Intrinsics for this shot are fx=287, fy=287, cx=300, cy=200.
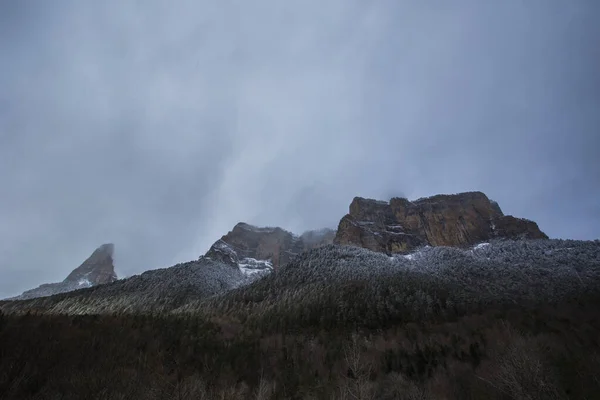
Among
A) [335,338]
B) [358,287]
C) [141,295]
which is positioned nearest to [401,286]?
[358,287]

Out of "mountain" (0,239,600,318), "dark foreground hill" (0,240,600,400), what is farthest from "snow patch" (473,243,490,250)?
"dark foreground hill" (0,240,600,400)

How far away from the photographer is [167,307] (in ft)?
350

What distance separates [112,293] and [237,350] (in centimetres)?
10618

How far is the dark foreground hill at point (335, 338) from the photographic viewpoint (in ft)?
72.4

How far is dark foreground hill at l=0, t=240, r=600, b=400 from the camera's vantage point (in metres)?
22.1

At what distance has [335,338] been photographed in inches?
2308

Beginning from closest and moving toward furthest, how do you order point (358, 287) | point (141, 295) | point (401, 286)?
1. point (401, 286)
2. point (358, 287)
3. point (141, 295)

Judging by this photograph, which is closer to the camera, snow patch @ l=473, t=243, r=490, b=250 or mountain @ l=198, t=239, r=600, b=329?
mountain @ l=198, t=239, r=600, b=329

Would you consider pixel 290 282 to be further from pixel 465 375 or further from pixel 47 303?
pixel 47 303

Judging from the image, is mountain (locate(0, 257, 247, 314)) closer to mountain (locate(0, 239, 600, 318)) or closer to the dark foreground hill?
mountain (locate(0, 239, 600, 318))

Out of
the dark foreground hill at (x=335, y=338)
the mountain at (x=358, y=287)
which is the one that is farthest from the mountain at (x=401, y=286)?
the dark foreground hill at (x=335, y=338)

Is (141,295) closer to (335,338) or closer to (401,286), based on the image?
(335,338)

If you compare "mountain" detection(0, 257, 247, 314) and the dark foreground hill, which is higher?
"mountain" detection(0, 257, 247, 314)

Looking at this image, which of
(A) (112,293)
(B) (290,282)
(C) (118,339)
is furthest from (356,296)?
(A) (112,293)
